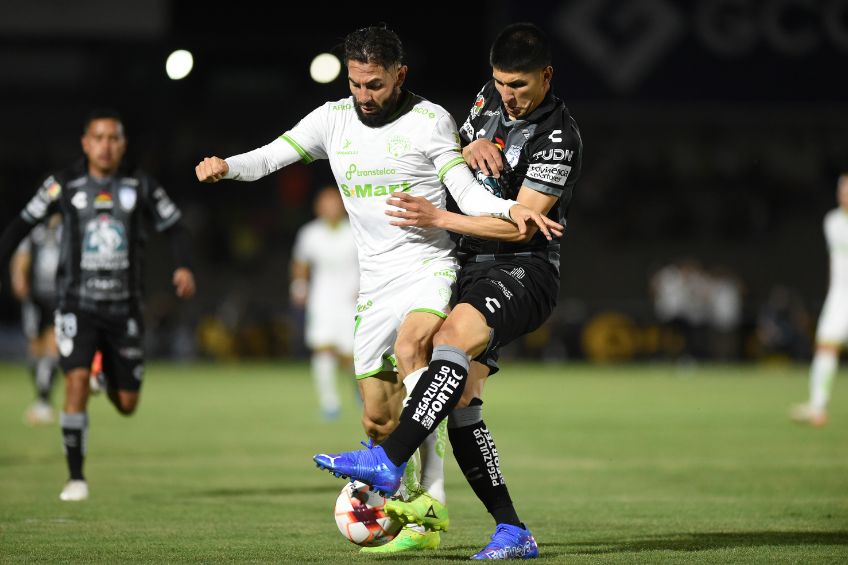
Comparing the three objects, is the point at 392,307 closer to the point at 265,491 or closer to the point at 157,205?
the point at 265,491

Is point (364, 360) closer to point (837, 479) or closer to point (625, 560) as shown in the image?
point (625, 560)

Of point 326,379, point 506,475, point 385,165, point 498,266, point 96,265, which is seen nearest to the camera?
point 498,266

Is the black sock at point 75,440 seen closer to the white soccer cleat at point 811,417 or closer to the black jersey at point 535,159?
the black jersey at point 535,159

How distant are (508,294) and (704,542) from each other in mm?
1662

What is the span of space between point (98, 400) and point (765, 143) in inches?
771

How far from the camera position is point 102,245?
29.8ft

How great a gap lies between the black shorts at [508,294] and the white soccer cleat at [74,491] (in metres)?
3.29

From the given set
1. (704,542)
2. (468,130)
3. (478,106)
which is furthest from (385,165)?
(704,542)

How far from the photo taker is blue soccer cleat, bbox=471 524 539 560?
6172 mm

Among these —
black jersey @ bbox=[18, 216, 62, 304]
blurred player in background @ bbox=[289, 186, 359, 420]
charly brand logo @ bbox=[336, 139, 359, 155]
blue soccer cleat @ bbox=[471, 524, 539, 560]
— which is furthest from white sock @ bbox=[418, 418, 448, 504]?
black jersey @ bbox=[18, 216, 62, 304]

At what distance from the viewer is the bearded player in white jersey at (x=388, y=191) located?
6480 mm

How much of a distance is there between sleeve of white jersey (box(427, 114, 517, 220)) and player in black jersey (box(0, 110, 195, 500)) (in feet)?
10.0

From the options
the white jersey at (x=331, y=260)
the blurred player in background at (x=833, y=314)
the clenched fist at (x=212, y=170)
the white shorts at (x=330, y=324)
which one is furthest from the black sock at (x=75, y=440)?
the blurred player in background at (x=833, y=314)

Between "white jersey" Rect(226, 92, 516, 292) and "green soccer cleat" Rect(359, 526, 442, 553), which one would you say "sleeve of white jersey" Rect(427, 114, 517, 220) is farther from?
"green soccer cleat" Rect(359, 526, 442, 553)
